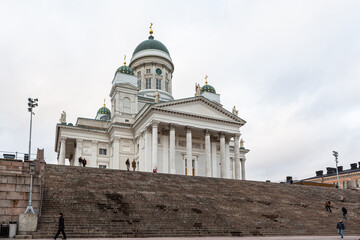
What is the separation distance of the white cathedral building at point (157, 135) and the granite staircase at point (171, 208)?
1476cm

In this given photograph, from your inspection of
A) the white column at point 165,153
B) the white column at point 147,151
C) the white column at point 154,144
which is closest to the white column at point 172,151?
the white column at point 154,144

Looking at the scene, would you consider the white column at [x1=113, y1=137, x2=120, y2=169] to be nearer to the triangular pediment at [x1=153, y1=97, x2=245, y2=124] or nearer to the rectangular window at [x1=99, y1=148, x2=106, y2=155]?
the rectangular window at [x1=99, y1=148, x2=106, y2=155]

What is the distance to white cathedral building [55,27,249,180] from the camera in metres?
47.0

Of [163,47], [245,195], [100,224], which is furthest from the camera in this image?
[163,47]

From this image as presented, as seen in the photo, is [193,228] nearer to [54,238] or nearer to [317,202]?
[54,238]

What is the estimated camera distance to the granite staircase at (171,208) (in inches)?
797

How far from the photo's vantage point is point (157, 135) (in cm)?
4725

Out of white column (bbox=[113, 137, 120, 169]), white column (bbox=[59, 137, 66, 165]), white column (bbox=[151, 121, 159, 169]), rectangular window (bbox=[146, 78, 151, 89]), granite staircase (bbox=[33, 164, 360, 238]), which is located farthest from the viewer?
rectangular window (bbox=[146, 78, 151, 89])

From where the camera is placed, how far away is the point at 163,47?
6969 cm

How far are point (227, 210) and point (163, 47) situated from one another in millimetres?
→ 48957

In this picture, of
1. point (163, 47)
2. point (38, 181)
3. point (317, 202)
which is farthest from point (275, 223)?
point (163, 47)

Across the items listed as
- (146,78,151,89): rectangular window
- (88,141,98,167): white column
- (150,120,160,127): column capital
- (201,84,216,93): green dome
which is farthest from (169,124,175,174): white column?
(146,78,151,89): rectangular window

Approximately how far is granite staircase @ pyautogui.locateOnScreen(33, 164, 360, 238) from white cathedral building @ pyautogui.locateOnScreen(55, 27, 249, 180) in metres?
14.8

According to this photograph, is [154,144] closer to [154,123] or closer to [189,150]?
[154,123]
